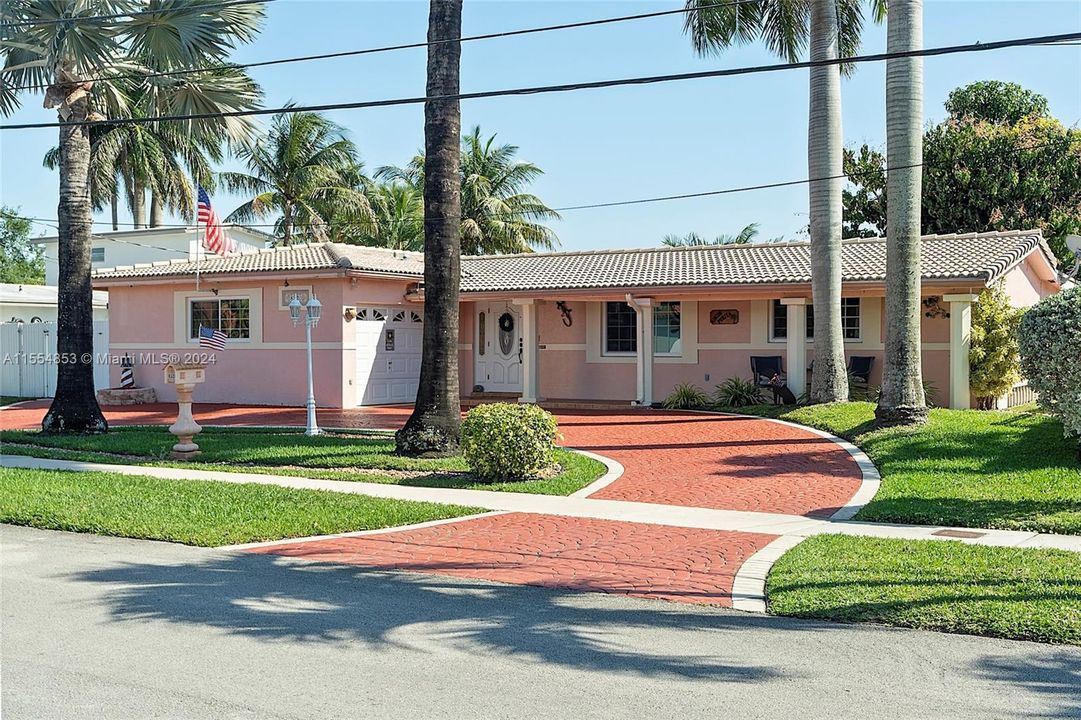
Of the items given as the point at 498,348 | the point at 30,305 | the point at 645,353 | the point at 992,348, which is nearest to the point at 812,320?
the point at 645,353

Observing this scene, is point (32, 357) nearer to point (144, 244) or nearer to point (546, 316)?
point (144, 244)

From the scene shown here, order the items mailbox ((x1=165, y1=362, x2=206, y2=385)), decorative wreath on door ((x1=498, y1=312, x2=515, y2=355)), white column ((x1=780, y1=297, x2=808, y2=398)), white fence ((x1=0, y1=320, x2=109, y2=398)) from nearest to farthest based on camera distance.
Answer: mailbox ((x1=165, y1=362, x2=206, y2=385))
white column ((x1=780, y1=297, x2=808, y2=398))
decorative wreath on door ((x1=498, y1=312, x2=515, y2=355))
white fence ((x1=0, y1=320, x2=109, y2=398))

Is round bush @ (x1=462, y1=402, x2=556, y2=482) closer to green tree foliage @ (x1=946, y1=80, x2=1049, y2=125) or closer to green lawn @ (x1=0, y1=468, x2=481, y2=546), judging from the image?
green lawn @ (x1=0, y1=468, x2=481, y2=546)

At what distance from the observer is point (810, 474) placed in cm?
1320

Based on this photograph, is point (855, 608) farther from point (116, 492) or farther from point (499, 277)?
point (499, 277)

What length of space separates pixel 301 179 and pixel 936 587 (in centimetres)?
3481

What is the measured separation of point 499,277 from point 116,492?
13.8 meters

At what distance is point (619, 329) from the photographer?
23969 millimetres

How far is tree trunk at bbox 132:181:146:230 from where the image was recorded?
39.9 metres

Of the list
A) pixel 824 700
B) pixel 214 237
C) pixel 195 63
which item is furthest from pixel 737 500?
pixel 214 237

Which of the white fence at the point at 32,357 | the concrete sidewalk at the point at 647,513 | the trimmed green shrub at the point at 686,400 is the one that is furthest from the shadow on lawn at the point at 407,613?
the white fence at the point at 32,357

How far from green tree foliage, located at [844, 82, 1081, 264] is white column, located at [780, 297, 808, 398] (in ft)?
50.1

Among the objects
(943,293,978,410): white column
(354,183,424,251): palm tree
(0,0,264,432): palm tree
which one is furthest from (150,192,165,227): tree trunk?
(943,293,978,410): white column

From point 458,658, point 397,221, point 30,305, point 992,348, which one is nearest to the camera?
point 458,658
